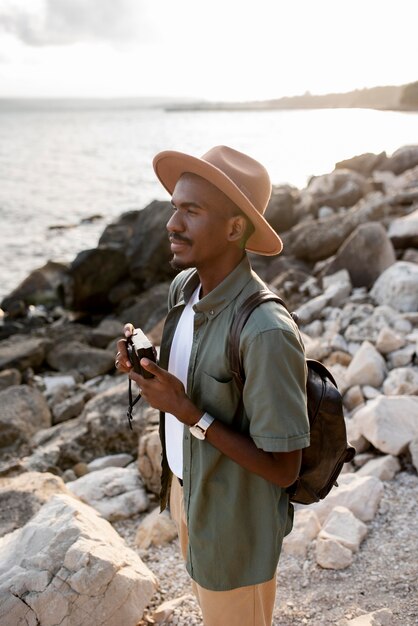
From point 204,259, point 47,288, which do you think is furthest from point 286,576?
point 47,288

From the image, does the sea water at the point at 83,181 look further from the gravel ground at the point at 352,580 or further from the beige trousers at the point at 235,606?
the beige trousers at the point at 235,606

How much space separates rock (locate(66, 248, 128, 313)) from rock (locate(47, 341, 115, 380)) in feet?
12.5

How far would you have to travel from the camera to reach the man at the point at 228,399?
196 cm

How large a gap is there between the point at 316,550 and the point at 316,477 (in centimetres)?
180

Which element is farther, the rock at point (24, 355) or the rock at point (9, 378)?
the rock at point (24, 355)

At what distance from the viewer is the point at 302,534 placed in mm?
4027

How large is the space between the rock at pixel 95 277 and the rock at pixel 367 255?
7.46m

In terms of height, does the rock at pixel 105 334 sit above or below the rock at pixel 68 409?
below

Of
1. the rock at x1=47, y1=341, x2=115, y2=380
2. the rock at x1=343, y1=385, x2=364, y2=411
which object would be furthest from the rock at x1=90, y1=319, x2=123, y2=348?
the rock at x1=343, y1=385, x2=364, y2=411

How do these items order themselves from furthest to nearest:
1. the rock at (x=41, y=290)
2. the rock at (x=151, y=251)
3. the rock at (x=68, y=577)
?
the rock at (x=41, y=290)
the rock at (x=151, y=251)
the rock at (x=68, y=577)

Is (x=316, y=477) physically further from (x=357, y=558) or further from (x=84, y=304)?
(x=84, y=304)

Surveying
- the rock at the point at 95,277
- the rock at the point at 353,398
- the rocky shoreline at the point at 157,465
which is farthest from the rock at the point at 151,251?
the rock at the point at 353,398

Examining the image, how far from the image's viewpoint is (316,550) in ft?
12.7

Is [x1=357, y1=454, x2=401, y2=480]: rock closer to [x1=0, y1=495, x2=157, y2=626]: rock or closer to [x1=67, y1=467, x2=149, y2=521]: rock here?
[x1=67, y1=467, x2=149, y2=521]: rock
